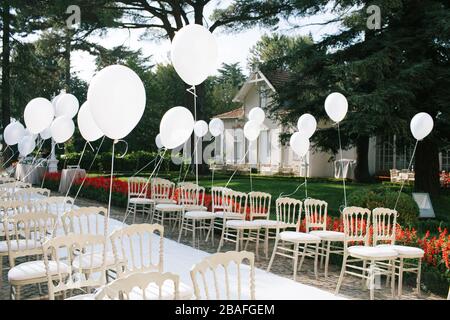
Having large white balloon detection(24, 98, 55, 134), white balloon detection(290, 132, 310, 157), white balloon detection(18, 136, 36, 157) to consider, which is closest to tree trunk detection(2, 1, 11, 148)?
white balloon detection(18, 136, 36, 157)

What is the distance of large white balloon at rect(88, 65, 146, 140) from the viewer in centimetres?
409

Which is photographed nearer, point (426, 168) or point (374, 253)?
point (374, 253)

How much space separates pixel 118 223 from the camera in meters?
9.83

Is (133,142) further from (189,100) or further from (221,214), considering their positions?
(221,214)

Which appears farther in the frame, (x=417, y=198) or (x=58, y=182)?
(x=58, y=182)

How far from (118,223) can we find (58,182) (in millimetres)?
8736

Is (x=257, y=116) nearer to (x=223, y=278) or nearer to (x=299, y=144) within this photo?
(x=299, y=144)

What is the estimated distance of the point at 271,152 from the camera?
2667 centimetres

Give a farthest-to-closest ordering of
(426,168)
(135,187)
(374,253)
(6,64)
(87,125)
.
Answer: (6,64) < (426,168) < (135,187) < (87,125) < (374,253)

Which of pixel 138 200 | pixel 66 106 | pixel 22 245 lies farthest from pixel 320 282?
pixel 66 106

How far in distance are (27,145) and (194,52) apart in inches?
313

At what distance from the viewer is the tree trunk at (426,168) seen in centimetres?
1365

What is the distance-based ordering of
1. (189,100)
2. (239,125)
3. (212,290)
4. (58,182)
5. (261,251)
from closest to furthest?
1. (212,290)
2. (261,251)
3. (58,182)
4. (189,100)
5. (239,125)

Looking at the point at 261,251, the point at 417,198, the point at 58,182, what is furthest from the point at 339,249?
the point at 58,182
